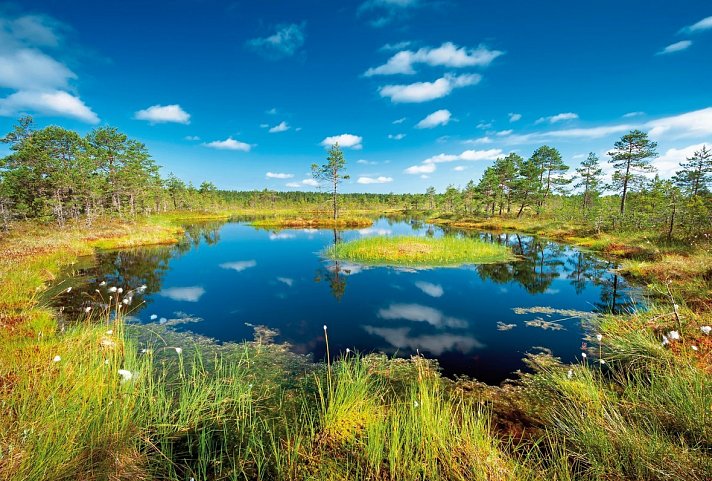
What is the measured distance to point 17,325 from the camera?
812 cm

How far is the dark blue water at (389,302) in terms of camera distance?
9828 millimetres

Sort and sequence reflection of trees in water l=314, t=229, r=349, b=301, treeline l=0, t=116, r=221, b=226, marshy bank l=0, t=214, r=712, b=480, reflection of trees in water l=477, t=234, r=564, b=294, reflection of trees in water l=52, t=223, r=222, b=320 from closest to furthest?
1. marshy bank l=0, t=214, r=712, b=480
2. reflection of trees in water l=52, t=223, r=222, b=320
3. reflection of trees in water l=314, t=229, r=349, b=301
4. reflection of trees in water l=477, t=234, r=564, b=294
5. treeline l=0, t=116, r=221, b=226

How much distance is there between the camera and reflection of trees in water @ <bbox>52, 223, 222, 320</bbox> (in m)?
12.8

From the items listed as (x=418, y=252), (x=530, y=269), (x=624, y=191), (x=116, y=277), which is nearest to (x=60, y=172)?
(x=116, y=277)

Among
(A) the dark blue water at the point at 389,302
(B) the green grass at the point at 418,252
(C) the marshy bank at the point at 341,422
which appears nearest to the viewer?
(C) the marshy bank at the point at 341,422

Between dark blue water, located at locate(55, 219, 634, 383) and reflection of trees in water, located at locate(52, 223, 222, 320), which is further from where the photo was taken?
reflection of trees in water, located at locate(52, 223, 222, 320)

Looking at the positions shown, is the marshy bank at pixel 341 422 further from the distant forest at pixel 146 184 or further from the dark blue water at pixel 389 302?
the distant forest at pixel 146 184

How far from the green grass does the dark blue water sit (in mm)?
1607

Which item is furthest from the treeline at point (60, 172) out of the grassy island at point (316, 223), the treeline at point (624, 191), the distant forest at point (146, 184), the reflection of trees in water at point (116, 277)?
the treeline at point (624, 191)

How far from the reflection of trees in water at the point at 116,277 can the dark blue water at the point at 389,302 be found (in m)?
0.10

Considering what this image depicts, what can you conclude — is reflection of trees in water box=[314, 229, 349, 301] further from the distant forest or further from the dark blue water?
the distant forest

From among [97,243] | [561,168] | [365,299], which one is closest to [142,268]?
[97,243]

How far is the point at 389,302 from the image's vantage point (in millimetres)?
14031

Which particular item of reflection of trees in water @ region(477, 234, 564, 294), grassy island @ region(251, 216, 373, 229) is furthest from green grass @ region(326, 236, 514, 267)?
grassy island @ region(251, 216, 373, 229)
